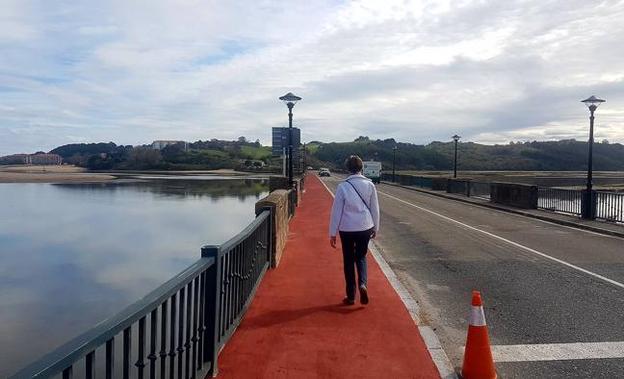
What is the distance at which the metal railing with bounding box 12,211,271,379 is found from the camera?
8.45ft

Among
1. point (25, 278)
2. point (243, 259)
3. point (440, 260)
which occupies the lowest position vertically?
point (25, 278)

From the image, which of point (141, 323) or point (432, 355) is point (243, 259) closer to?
point (432, 355)

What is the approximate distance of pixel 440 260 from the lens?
11242mm

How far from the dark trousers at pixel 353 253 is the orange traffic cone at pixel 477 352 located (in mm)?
2281

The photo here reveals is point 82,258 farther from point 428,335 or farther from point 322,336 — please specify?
point 428,335

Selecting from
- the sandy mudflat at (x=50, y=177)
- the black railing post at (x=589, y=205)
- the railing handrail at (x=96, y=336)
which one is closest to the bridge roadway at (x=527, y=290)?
the railing handrail at (x=96, y=336)

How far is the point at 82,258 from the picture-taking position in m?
21.6

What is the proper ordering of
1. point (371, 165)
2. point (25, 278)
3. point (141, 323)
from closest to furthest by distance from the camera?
point (141, 323) < point (25, 278) < point (371, 165)

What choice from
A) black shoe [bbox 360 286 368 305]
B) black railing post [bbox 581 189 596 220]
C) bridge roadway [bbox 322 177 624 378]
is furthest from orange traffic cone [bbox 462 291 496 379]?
black railing post [bbox 581 189 596 220]

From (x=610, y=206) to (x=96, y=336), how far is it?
19.6 m

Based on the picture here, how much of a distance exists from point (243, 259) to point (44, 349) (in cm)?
668

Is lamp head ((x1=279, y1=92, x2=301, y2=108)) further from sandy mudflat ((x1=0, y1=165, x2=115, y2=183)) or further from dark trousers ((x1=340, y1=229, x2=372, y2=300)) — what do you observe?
sandy mudflat ((x1=0, y1=165, x2=115, y2=183))

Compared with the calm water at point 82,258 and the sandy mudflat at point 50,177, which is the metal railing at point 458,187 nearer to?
the calm water at point 82,258

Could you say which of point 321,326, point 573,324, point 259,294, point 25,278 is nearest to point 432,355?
point 321,326
